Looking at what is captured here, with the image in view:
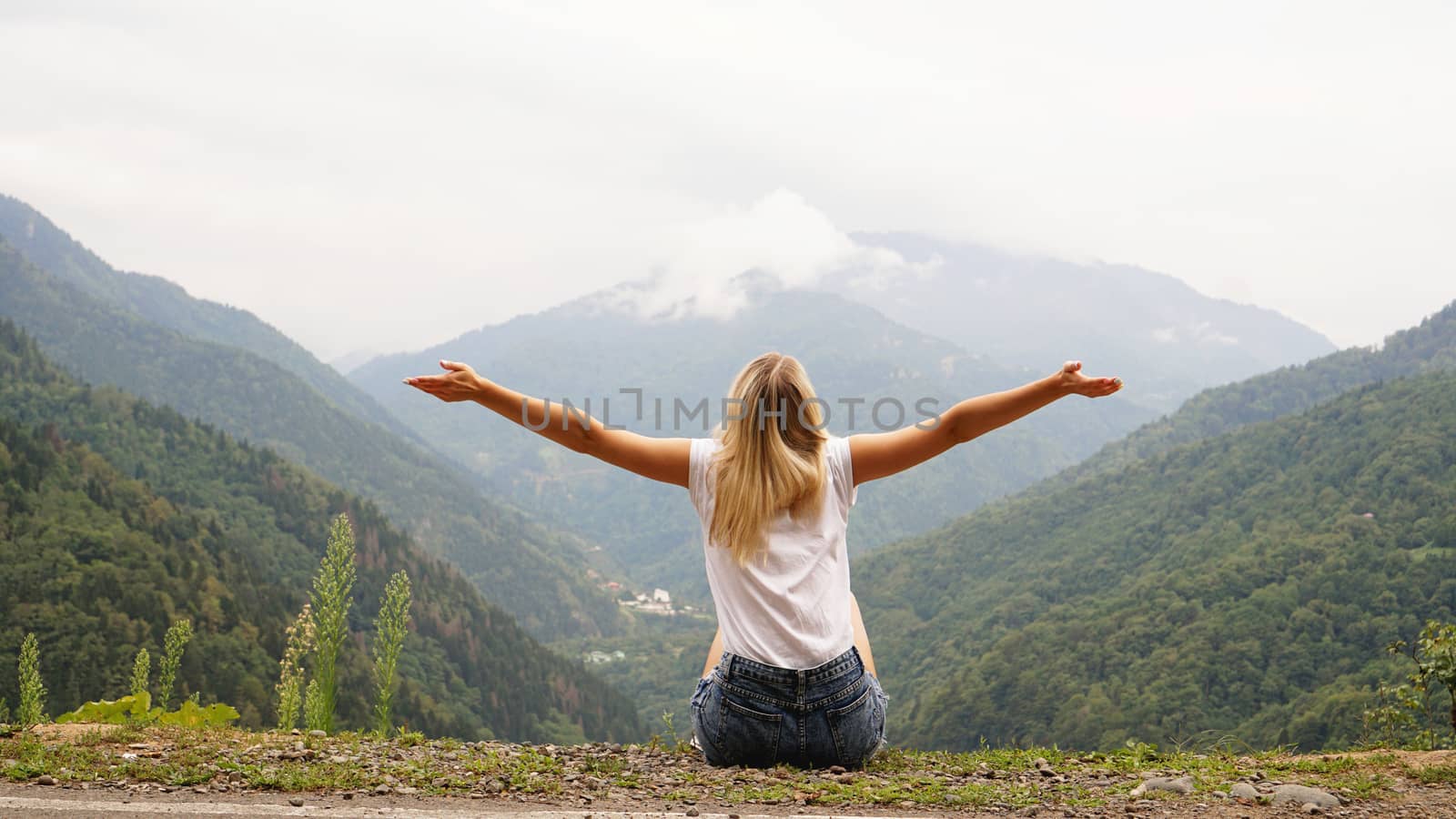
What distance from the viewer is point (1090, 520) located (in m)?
118

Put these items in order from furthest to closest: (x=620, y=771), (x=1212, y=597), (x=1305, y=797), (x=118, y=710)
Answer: (x=1212, y=597), (x=118, y=710), (x=620, y=771), (x=1305, y=797)

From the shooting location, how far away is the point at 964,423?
4.38 m

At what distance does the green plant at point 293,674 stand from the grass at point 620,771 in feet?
3.64

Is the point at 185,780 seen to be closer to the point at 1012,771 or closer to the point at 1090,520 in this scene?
the point at 1012,771

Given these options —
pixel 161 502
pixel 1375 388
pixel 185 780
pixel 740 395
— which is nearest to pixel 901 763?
pixel 740 395

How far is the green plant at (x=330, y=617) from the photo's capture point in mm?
6547

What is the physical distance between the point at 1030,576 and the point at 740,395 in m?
114

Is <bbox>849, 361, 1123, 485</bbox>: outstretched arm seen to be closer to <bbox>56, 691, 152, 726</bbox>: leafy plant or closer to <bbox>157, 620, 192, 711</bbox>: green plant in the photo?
<bbox>56, 691, 152, 726</bbox>: leafy plant

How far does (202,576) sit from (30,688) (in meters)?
74.0

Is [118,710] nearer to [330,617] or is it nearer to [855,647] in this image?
[330,617]

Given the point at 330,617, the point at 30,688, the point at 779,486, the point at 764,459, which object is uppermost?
the point at 764,459

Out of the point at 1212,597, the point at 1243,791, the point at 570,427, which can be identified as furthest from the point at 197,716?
the point at 1212,597

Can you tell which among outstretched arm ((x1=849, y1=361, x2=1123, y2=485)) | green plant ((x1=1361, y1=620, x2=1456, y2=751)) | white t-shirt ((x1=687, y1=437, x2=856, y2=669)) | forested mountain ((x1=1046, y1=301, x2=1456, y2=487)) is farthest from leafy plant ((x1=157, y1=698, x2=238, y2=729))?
forested mountain ((x1=1046, y1=301, x2=1456, y2=487))

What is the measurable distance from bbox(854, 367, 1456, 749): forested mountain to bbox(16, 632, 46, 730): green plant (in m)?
24.1
